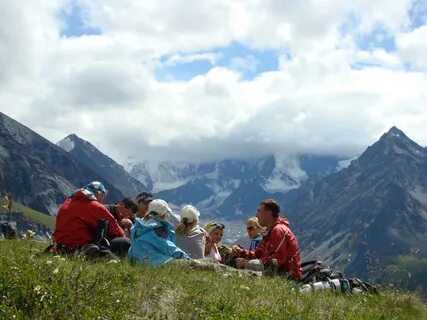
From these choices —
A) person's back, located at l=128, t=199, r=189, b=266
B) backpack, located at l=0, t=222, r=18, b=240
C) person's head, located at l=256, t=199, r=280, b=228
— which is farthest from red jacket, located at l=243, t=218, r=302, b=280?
backpack, located at l=0, t=222, r=18, b=240

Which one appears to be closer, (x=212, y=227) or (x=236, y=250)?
(x=236, y=250)

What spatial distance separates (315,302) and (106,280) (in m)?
3.57

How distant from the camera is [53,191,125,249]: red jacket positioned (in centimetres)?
Answer: 1469

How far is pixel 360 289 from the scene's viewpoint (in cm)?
1380

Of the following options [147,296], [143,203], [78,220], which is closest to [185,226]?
[78,220]

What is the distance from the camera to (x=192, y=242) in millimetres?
15922

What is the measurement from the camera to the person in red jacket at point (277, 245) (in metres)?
15.1

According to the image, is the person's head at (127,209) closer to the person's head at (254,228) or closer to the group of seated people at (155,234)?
the group of seated people at (155,234)

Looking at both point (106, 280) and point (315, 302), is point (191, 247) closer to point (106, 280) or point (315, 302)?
point (315, 302)

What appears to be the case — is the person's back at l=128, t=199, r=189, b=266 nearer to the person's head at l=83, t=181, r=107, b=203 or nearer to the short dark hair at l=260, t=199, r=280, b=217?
the person's head at l=83, t=181, r=107, b=203

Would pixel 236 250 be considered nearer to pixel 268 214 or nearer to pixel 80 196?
pixel 268 214

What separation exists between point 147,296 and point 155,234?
4.59 meters

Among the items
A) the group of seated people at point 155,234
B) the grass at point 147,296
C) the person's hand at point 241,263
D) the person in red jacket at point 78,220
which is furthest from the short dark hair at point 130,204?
the grass at point 147,296

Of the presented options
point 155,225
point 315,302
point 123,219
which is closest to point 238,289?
point 315,302
